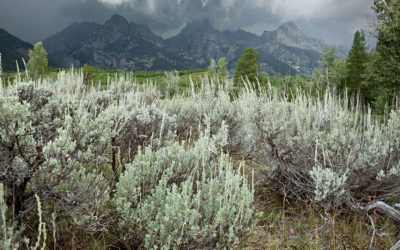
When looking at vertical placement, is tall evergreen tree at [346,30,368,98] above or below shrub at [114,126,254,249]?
above

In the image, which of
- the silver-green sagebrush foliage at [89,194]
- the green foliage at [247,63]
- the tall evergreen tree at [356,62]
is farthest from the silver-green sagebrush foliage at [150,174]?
the tall evergreen tree at [356,62]

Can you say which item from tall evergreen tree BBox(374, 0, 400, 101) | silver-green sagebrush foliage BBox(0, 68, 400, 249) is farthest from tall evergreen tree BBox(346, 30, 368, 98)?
silver-green sagebrush foliage BBox(0, 68, 400, 249)

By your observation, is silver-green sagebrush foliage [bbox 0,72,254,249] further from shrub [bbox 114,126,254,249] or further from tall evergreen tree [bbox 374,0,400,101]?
tall evergreen tree [bbox 374,0,400,101]

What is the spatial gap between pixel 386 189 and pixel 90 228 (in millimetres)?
4315

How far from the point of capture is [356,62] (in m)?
41.3

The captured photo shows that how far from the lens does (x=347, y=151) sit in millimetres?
3494

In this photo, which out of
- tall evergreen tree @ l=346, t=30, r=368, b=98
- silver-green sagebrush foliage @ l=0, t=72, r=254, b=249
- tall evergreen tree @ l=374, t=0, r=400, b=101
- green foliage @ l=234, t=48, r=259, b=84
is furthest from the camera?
tall evergreen tree @ l=346, t=30, r=368, b=98

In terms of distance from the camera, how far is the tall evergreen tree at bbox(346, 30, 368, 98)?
131 ft

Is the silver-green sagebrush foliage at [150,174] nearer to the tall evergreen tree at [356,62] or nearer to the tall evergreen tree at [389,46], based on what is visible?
the tall evergreen tree at [389,46]

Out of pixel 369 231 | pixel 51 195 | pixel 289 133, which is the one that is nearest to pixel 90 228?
pixel 51 195

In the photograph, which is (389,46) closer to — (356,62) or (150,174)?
(150,174)

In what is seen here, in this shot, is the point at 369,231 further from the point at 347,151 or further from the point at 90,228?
the point at 90,228

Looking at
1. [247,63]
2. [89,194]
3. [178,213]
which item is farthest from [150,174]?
[247,63]

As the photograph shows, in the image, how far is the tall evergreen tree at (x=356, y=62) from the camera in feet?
131
